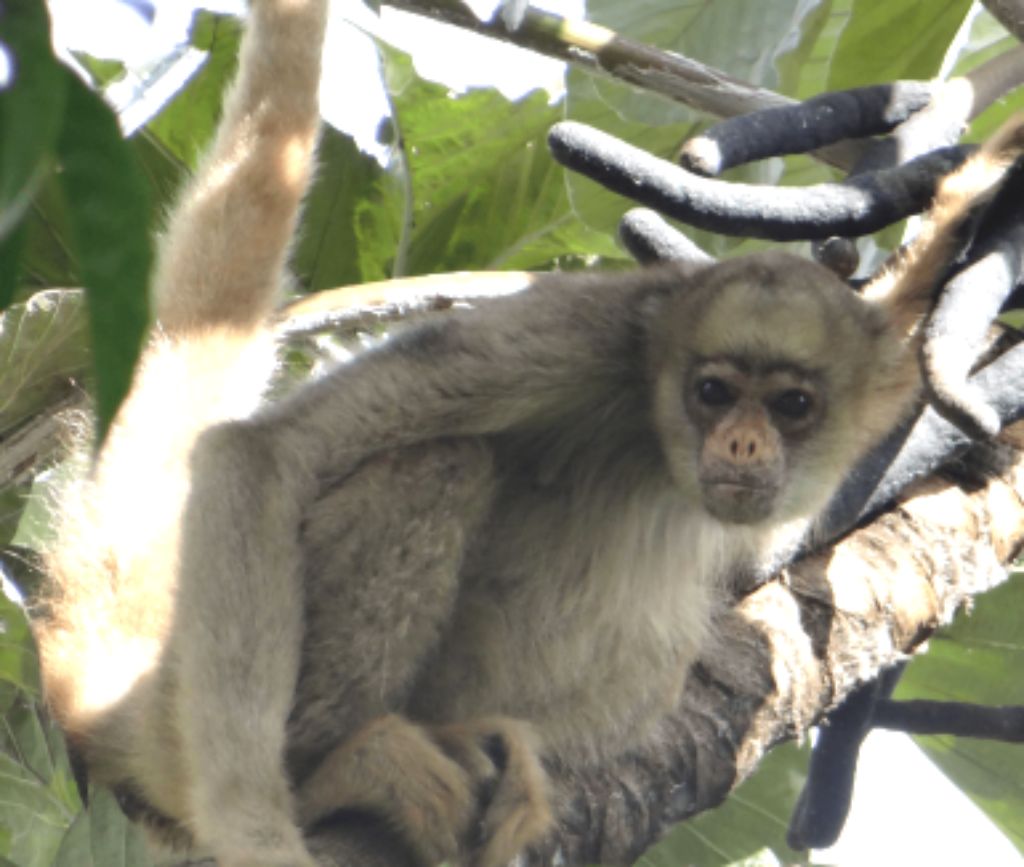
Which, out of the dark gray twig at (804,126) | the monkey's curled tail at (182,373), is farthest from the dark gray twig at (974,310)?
the monkey's curled tail at (182,373)

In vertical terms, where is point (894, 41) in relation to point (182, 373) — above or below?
above

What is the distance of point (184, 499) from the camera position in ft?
11.1

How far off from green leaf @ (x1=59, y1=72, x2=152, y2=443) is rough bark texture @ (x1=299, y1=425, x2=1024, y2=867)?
2378 mm

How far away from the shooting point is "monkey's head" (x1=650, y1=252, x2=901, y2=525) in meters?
3.63

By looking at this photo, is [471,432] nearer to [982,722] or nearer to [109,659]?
[109,659]

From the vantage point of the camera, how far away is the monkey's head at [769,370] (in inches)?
143

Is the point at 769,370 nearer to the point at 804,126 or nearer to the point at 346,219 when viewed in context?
the point at 804,126

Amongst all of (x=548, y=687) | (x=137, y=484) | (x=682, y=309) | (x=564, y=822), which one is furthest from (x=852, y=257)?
(x=137, y=484)

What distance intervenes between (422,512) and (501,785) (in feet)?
2.14

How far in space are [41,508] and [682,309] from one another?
1977 millimetres

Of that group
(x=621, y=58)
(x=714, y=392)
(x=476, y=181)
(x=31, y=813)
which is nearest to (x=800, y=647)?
(x=714, y=392)

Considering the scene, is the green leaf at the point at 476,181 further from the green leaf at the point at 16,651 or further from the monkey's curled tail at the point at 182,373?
the green leaf at the point at 16,651

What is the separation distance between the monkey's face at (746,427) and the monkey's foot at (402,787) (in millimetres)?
944

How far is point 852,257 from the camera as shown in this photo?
3645mm
